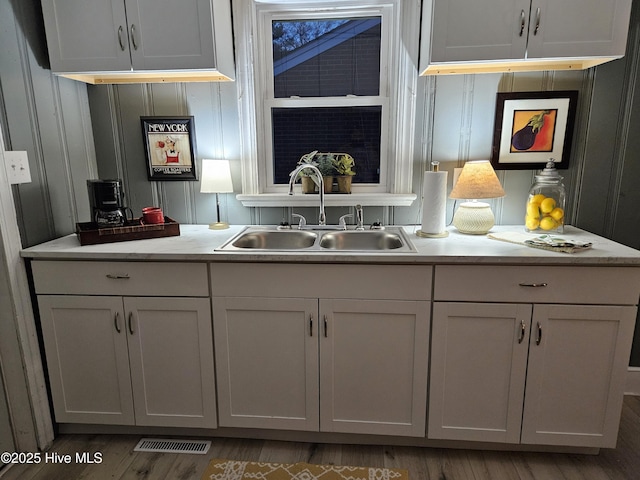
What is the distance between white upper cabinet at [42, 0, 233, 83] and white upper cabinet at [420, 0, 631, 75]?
1021 mm

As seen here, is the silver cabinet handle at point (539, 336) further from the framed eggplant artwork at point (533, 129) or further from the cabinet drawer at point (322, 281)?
the framed eggplant artwork at point (533, 129)

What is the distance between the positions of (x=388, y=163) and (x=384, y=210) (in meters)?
0.26

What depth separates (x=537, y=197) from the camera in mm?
1925

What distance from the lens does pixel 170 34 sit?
69.3 inches

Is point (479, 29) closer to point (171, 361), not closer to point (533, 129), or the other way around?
point (533, 129)

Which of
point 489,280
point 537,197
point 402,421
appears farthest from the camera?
point 537,197

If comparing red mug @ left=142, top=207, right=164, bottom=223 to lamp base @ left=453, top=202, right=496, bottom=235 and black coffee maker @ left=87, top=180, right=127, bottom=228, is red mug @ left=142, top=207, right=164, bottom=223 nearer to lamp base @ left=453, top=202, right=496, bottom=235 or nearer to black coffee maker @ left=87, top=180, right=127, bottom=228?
black coffee maker @ left=87, top=180, right=127, bottom=228

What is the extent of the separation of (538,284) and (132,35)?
2057mm

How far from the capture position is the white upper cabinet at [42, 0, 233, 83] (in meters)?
1.74

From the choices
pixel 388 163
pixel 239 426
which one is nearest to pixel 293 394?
pixel 239 426

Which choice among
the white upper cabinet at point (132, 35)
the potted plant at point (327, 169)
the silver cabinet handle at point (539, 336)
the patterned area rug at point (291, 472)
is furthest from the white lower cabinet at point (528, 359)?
the white upper cabinet at point (132, 35)

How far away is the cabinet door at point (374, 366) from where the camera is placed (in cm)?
162

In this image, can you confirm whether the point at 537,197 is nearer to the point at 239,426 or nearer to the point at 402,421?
the point at 402,421

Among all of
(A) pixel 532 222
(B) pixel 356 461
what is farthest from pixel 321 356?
(A) pixel 532 222
